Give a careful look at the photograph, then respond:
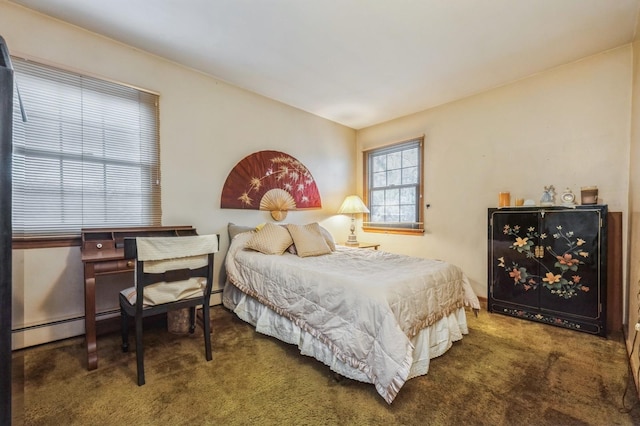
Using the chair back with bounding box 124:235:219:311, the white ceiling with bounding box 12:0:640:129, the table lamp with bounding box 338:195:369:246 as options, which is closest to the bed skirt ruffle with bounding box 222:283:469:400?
the chair back with bounding box 124:235:219:311

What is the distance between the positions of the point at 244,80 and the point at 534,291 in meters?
3.68

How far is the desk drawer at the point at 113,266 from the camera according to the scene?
1.99 metres

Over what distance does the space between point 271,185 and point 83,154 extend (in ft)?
6.10

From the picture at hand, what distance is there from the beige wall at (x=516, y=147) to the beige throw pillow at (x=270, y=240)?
6.52 ft

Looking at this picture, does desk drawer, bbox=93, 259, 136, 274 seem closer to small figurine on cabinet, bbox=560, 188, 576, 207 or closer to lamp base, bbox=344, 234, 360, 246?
lamp base, bbox=344, 234, 360, 246

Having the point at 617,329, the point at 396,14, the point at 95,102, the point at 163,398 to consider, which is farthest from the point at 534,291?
the point at 95,102

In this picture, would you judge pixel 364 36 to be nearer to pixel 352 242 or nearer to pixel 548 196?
pixel 548 196

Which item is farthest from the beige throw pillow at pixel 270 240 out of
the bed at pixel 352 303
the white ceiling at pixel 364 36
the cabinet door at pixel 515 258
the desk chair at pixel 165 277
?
the cabinet door at pixel 515 258

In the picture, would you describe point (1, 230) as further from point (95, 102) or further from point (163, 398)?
point (95, 102)

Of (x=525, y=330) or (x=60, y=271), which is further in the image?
(x=525, y=330)

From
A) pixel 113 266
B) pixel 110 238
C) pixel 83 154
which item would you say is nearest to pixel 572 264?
pixel 113 266

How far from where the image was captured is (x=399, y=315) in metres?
1.69

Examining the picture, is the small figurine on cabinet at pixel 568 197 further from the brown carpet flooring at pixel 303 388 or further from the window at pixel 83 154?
the window at pixel 83 154

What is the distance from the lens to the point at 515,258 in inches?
111
